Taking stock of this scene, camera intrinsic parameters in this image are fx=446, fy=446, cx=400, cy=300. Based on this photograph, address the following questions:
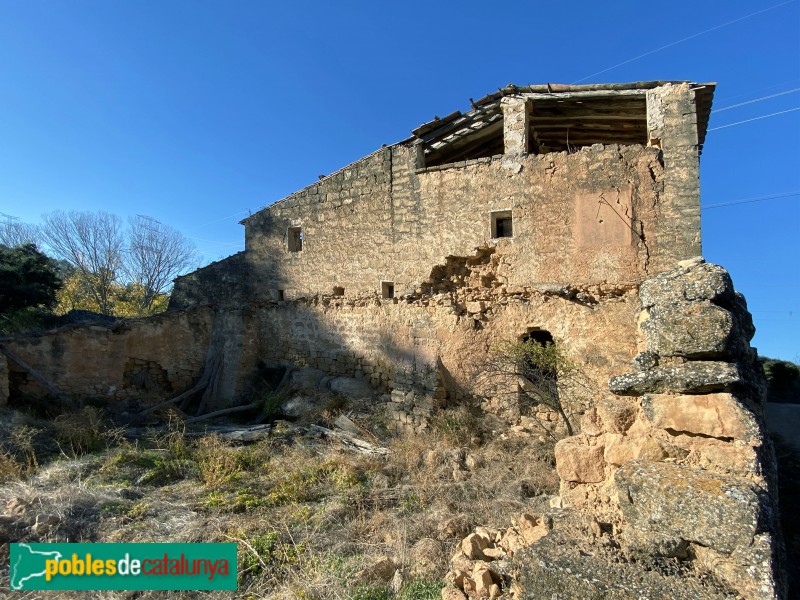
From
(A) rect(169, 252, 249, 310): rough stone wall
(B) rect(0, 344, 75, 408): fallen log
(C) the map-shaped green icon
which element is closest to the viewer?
(C) the map-shaped green icon

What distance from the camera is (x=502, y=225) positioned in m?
8.62

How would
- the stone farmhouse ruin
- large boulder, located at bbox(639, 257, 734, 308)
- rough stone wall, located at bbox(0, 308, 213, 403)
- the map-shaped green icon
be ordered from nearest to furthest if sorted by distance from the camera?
1. large boulder, located at bbox(639, 257, 734, 308)
2. the map-shaped green icon
3. the stone farmhouse ruin
4. rough stone wall, located at bbox(0, 308, 213, 403)

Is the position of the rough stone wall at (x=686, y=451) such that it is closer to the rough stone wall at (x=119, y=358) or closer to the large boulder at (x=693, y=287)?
the large boulder at (x=693, y=287)

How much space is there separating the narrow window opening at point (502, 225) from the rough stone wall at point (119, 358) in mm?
7257

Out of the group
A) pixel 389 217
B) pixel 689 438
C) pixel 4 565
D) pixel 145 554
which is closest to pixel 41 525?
pixel 4 565

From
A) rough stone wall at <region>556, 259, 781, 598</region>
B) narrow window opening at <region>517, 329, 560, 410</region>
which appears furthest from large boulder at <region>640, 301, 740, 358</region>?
narrow window opening at <region>517, 329, 560, 410</region>

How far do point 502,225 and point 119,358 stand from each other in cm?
875

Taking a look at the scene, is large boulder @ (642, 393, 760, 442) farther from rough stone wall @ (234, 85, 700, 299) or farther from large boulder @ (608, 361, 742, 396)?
rough stone wall @ (234, 85, 700, 299)

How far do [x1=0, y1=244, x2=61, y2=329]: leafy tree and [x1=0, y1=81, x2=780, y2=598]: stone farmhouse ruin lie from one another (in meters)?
6.56

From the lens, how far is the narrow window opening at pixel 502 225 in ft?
27.5

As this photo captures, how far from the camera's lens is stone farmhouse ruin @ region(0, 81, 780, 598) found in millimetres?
7330

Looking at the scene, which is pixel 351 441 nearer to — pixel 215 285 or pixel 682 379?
pixel 682 379

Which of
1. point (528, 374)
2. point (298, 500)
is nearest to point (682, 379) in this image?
point (298, 500)

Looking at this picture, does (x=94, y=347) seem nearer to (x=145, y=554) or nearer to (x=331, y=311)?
(x=331, y=311)
